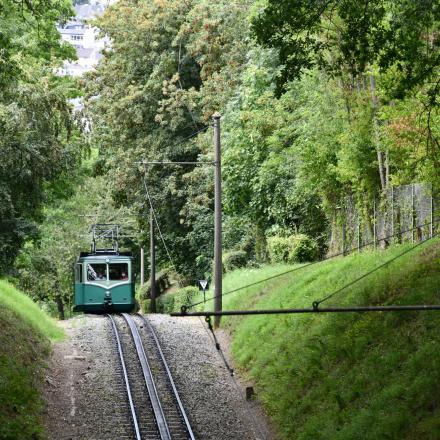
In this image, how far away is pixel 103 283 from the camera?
37031mm

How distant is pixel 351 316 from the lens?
19703mm

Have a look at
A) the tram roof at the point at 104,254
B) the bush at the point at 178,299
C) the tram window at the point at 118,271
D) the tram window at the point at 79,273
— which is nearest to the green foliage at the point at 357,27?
the bush at the point at 178,299

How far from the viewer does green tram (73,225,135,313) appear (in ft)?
121

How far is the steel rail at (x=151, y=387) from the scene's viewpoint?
60.2 feet

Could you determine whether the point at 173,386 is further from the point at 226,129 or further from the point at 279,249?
the point at 226,129

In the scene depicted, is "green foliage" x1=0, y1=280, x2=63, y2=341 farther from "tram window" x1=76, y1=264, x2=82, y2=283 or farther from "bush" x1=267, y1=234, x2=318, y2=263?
"bush" x1=267, y1=234, x2=318, y2=263

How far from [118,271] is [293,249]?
7.76m

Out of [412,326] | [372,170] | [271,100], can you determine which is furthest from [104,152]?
[412,326]

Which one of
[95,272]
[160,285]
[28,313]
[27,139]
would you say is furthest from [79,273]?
[160,285]

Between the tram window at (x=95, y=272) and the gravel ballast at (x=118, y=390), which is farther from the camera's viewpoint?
the tram window at (x=95, y=272)

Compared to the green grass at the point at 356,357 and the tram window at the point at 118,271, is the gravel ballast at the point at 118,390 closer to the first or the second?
the green grass at the point at 356,357

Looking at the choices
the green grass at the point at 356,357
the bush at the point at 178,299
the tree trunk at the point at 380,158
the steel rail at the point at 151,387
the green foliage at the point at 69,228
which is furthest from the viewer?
the green foliage at the point at 69,228

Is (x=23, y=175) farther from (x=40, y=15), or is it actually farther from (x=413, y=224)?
(x=413, y=224)

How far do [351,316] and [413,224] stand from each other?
659 centimetres
